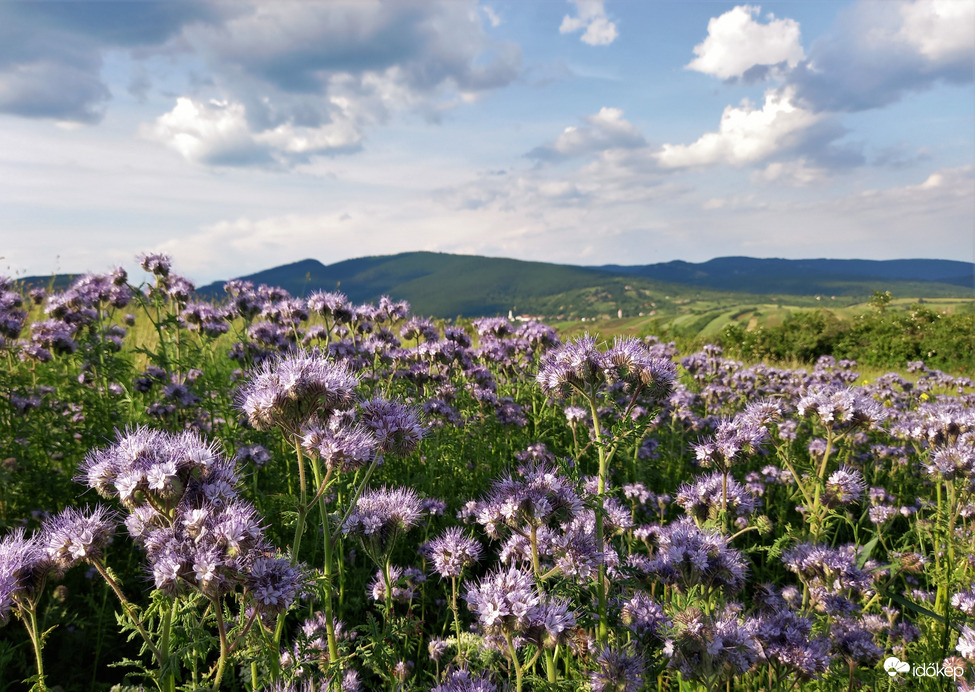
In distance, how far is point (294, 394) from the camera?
267 centimetres

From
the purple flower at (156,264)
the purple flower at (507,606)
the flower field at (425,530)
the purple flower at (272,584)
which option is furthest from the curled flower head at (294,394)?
the purple flower at (156,264)

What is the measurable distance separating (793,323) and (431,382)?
23.9 metres

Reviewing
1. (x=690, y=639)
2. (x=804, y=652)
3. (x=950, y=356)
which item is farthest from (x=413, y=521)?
(x=950, y=356)

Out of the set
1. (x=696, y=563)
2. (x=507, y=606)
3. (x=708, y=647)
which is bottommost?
(x=708, y=647)

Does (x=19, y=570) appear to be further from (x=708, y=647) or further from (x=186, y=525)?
(x=708, y=647)

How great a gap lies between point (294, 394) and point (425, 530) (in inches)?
119

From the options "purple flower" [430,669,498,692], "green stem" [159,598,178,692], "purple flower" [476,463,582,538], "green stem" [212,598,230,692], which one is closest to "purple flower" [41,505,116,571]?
"green stem" [159,598,178,692]

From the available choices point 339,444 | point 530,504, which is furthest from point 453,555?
point 339,444

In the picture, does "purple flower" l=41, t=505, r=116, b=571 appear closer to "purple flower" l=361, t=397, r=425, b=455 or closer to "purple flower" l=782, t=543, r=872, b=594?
"purple flower" l=361, t=397, r=425, b=455

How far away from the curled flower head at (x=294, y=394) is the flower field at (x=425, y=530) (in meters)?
0.01

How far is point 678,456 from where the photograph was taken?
8570mm

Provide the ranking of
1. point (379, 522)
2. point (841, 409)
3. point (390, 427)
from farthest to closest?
point (841, 409) → point (379, 522) → point (390, 427)

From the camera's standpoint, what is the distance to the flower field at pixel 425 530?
239 centimetres

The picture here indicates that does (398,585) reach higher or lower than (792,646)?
lower
